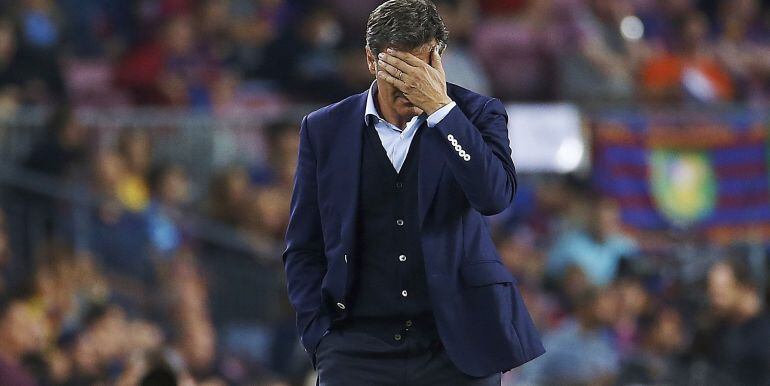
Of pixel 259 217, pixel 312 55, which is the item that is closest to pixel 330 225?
pixel 259 217

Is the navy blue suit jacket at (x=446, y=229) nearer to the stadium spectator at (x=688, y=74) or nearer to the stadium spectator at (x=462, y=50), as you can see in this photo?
the stadium spectator at (x=462, y=50)

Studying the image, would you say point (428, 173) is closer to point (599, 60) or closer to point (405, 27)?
point (405, 27)

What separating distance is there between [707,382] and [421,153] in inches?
242

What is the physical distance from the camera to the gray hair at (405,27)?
3930 millimetres

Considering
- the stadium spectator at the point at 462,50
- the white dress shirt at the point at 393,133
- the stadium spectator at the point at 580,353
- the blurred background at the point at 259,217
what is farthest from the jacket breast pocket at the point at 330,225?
the stadium spectator at the point at 462,50

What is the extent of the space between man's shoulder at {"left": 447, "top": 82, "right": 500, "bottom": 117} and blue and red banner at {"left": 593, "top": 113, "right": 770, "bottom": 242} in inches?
245

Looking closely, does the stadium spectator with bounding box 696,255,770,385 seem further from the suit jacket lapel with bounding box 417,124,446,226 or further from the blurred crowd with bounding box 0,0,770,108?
the suit jacket lapel with bounding box 417,124,446,226

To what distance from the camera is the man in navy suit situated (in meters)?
3.98

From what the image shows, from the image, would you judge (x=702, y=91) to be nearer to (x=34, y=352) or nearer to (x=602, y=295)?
(x=602, y=295)

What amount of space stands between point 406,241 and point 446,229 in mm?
124

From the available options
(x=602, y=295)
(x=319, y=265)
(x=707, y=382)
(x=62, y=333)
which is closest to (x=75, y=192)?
(x=62, y=333)

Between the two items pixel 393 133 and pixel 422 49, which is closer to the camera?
pixel 422 49

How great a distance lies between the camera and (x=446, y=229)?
4.10 meters

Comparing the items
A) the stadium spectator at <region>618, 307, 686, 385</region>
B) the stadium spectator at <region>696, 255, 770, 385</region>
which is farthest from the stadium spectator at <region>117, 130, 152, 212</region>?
the stadium spectator at <region>696, 255, 770, 385</region>
